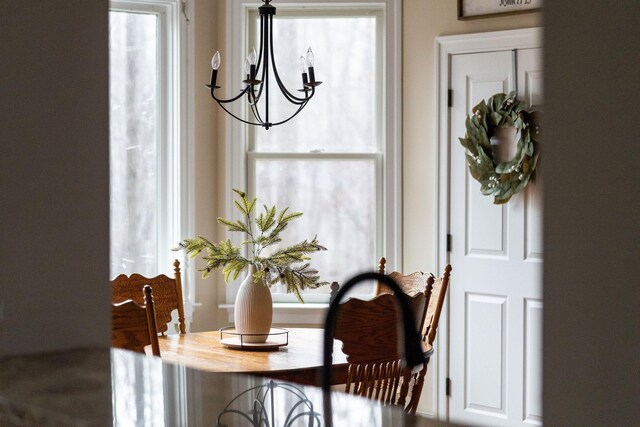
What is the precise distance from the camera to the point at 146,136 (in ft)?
15.2

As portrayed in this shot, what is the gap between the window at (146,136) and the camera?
4.52m

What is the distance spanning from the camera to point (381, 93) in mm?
4836

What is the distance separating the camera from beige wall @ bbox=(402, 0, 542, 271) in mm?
4637

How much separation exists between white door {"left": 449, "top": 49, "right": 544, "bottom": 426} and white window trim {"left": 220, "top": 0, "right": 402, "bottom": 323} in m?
0.32

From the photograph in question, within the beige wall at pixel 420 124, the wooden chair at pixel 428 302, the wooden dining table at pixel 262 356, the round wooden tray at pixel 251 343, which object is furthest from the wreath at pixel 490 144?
the round wooden tray at pixel 251 343

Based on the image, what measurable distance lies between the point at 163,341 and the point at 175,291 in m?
0.47

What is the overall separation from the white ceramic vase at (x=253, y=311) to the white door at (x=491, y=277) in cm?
151

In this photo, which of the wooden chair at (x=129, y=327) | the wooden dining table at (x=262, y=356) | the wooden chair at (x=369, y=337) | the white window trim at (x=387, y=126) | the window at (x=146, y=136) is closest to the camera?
the wooden chair at (x=129, y=327)

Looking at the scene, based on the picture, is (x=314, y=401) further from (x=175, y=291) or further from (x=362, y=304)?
(x=175, y=291)

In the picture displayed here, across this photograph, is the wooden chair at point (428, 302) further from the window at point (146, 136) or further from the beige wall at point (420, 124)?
the window at point (146, 136)

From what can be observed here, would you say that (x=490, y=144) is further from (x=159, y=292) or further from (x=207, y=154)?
(x=159, y=292)
